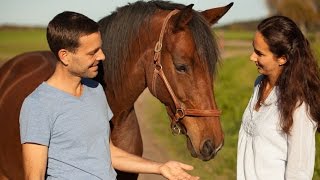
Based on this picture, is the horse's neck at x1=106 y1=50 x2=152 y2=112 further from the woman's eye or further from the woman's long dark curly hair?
the woman's long dark curly hair

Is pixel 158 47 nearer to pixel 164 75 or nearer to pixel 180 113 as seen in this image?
pixel 164 75

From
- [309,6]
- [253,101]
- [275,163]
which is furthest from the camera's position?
[309,6]

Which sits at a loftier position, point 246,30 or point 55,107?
point 55,107

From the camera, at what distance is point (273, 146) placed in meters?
2.77

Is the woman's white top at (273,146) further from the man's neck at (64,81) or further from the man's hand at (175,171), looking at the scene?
the man's neck at (64,81)

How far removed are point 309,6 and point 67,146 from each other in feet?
109

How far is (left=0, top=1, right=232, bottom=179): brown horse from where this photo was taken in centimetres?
339

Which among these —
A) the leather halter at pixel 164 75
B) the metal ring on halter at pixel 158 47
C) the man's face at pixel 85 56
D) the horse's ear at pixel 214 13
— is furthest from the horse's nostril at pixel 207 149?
the man's face at pixel 85 56

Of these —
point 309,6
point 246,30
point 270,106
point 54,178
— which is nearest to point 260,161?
point 270,106

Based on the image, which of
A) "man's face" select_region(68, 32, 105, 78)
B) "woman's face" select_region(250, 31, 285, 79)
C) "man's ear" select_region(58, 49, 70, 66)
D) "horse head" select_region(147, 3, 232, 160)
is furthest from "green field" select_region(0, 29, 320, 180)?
"man's ear" select_region(58, 49, 70, 66)

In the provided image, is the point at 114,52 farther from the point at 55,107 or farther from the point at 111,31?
the point at 55,107

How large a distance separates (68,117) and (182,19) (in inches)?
49.5

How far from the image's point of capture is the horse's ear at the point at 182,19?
3.38m

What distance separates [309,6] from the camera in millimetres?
33594
